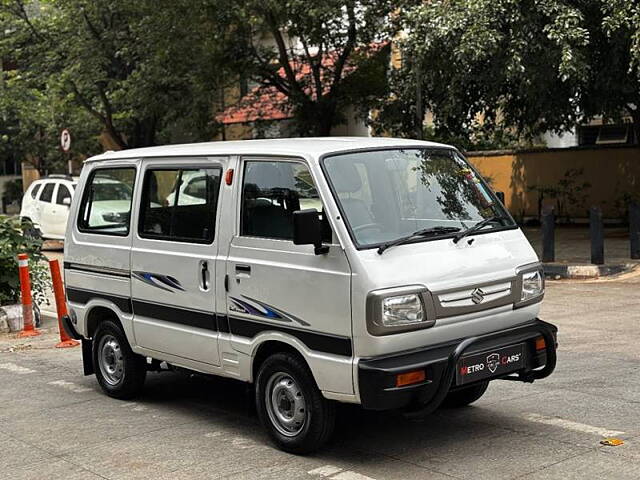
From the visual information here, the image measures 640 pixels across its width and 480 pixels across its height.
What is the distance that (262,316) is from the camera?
6508mm

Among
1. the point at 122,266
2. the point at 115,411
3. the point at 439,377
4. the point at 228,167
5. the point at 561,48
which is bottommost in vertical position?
the point at 115,411

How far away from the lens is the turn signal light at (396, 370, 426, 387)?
5781 millimetres

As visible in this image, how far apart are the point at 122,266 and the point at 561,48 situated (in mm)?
10388

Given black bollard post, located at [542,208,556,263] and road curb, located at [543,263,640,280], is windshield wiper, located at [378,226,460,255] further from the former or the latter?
black bollard post, located at [542,208,556,263]

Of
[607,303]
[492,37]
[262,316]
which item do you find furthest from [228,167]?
[492,37]

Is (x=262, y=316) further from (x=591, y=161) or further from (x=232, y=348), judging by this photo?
(x=591, y=161)

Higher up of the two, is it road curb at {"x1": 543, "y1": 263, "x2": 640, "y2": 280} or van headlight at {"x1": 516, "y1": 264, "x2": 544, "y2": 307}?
van headlight at {"x1": 516, "y1": 264, "x2": 544, "y2": 307}

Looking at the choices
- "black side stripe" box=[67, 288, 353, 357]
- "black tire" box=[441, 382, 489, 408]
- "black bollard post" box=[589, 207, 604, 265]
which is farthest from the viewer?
"black bollard post" box=[589, 207, 604, 265]

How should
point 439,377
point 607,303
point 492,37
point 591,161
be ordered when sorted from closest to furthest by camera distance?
point 439,377
point 607,303
point 492,37
point 591,161

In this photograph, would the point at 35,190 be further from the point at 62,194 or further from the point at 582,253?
the point at 582,253

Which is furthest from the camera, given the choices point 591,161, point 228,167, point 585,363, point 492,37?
point 591,161

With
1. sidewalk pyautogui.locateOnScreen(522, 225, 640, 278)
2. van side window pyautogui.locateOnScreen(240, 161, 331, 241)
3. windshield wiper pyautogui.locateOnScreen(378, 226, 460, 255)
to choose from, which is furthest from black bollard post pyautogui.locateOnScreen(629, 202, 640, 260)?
van side window pyautogui.locateOnScreen(240, 161, 331, 241)

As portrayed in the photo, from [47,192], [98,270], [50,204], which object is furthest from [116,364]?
[47,192]

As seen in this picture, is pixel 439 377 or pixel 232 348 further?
pixel 232 348
